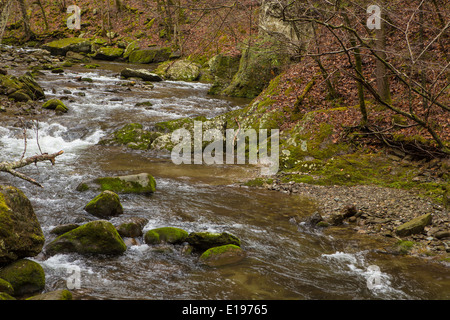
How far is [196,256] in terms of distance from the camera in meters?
5.96

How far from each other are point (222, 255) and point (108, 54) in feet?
100

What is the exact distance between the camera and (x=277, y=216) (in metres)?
7.62

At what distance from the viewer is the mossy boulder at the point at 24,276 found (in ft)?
15.1

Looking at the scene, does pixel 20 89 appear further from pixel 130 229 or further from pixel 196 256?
pixel 196 256

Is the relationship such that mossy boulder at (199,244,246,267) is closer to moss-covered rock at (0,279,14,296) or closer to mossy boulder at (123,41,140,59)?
moss-covered rock at (0,279,14,296)

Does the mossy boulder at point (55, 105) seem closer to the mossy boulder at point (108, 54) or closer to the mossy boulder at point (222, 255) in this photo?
the mossy boulder at point (222, 255)

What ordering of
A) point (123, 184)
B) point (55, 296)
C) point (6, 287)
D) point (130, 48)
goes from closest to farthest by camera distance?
point (55, 296) < point (6, 287) < point (123, 184) < point (130, 48)

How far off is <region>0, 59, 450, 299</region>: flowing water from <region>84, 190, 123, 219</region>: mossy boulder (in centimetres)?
18

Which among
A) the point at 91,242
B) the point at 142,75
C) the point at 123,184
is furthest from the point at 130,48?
the point at 91,242

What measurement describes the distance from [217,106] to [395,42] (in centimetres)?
865

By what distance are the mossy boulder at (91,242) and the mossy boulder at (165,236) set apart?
1.94 feet

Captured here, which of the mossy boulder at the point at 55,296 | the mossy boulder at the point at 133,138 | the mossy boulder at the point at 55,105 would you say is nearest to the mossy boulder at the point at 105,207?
the mossy boulder at the point at 55,296
